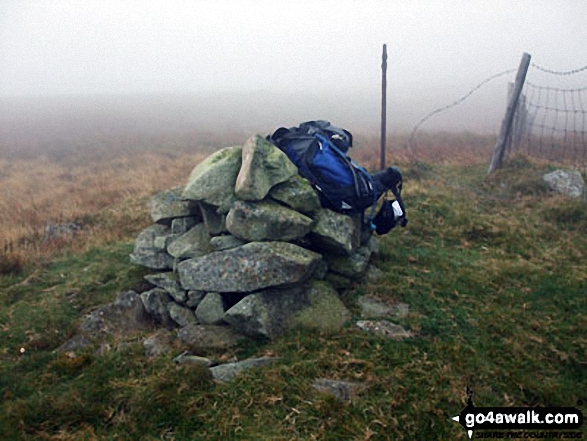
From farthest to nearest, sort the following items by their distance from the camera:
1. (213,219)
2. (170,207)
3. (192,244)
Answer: (170,207) < (213,219) < (192,244)

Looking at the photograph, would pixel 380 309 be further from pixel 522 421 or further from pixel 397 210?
pixel 522 421

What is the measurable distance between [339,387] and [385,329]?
1.30 meters

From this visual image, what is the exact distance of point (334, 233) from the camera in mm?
6227

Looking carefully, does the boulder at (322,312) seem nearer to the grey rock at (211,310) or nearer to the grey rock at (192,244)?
the grey rock at (211,310)

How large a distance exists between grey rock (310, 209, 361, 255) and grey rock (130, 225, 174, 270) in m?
2.36

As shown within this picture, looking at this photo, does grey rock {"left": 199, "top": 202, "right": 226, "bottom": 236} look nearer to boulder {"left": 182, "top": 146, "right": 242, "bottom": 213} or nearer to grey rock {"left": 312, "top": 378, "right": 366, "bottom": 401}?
boulder {"left": 182, "top": 146, "right": 242, "bottom": 213}

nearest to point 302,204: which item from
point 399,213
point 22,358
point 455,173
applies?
point 399,213

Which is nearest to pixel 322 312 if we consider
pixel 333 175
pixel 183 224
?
pixel 333 175

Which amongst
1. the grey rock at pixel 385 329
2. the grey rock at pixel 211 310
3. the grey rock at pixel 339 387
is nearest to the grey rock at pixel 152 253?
the grey rock at pixel 211 310

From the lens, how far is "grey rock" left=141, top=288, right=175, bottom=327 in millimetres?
6082

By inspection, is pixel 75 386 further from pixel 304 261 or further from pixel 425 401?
pixel 425 401

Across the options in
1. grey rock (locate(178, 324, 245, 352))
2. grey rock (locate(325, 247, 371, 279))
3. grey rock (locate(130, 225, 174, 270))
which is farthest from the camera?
grey rock (locate(130, 225, 174, 270))

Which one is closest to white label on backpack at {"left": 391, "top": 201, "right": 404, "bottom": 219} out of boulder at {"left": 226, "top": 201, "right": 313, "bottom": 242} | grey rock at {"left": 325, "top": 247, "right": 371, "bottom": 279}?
grey rock at {"left": 325, "top": 247, "right": 371, "bottom": 279}

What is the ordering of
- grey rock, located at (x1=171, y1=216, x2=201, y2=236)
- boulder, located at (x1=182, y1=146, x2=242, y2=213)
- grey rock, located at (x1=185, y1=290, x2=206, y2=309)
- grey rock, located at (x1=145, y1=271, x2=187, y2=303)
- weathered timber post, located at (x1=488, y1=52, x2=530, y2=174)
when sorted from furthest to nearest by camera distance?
weathered timber post, located at (x1=488, y1=52, x2=530, y2=174) → grey rock, located at (x1=171, y1=216, x2=201, y2=236) → boulder, located at (x1=182, y1=146, x2=242, y2=213) → grey rock, located at (x1=145, y1=271, x2=187, y2=303) → grey rock, located at (x1=185, y1=290, x2=206, y2=309)
